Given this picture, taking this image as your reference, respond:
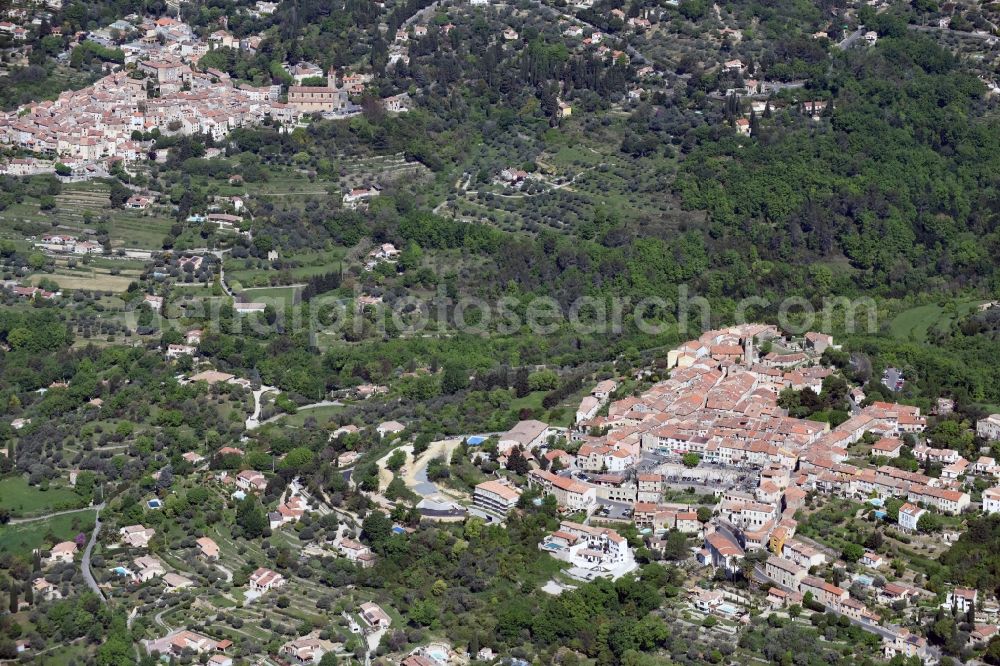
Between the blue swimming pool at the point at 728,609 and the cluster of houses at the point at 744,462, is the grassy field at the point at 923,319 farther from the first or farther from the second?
the blue swimming pool at the point at 728,609

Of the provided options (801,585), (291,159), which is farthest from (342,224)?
(801,585)

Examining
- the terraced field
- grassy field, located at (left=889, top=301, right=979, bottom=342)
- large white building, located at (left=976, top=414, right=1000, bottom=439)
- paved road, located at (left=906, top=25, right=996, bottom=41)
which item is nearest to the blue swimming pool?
large white building, located at (left=976, top=414, right=1000, bottom=439)

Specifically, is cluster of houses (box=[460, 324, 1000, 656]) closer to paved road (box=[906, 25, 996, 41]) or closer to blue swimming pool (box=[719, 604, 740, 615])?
blue swimming pool (box=[719, 604, 740, 615])

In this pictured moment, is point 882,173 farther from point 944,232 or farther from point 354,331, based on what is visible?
point 354,331

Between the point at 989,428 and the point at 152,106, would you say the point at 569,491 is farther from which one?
the point at 152,106

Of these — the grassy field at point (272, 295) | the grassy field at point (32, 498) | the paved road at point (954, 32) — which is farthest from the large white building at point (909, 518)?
the paved road at point (954, 32)

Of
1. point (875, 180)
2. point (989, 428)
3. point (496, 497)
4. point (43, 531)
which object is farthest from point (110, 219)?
point (989, 428)
